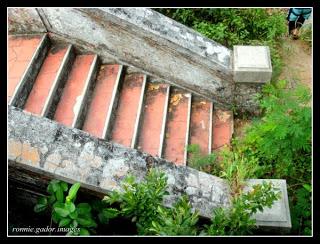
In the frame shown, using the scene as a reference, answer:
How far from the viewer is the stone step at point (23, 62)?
4.42 meters

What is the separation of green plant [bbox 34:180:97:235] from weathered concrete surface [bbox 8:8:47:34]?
9.11 ft

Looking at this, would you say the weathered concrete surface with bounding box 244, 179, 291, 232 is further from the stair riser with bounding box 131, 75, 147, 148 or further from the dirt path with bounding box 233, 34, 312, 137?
the stair riser with bounding box 131, 75, 147, 148

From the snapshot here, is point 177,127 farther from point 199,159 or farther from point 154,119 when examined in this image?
point 199,159

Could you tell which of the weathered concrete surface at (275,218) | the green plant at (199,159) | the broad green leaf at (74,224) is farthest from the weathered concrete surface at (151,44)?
the broad green leaf at (74,224)

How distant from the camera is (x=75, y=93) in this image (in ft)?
15.9

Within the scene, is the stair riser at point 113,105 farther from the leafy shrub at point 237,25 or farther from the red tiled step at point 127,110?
the leafy shrub at point 237,25

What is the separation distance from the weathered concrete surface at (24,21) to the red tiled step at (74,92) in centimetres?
73

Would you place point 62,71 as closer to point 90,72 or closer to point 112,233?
point 90,72

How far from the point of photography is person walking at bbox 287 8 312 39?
19.5 feet

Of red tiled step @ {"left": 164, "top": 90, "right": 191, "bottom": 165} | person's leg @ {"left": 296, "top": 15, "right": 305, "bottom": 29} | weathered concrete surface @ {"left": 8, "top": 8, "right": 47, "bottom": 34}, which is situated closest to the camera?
red tiled step @ {"left": 164, "top": 90, "right": 191, "bottom": 165}

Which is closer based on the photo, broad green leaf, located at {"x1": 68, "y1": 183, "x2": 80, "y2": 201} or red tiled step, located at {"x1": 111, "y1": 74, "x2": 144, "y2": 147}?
broad green leaf, located at {"x1": 68, "y1": 183, "x2": 80, "y2": 201}

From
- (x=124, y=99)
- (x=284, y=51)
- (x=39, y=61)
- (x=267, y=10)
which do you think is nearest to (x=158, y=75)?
(x=124, y=99)

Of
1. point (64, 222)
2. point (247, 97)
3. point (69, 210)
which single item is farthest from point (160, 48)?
point (64, 222)

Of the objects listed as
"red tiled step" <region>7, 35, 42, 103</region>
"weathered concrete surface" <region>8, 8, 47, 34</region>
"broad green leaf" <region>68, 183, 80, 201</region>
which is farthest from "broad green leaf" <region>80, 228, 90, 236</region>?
"weathered concrete surface" <region>8, 8, 47, 34</region>
